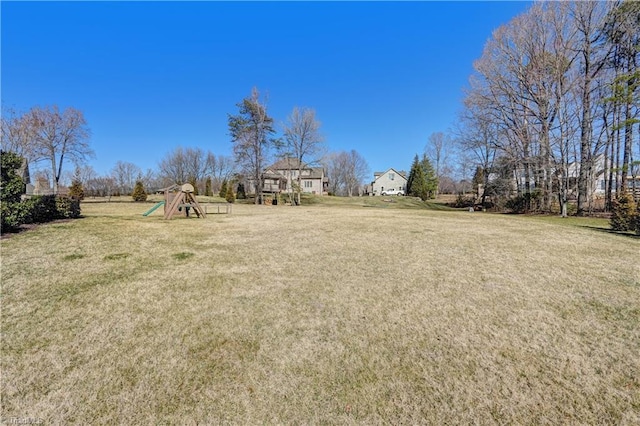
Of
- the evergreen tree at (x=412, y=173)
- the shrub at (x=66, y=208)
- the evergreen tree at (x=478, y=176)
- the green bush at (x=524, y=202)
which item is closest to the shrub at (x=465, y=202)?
the evergreen tree at (x=478, y=176)

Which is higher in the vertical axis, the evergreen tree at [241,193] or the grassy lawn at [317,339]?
the evergreen tree at [241,193]

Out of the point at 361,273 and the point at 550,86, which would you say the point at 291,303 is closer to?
the point at 361,273

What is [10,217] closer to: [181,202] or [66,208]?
[66,208]

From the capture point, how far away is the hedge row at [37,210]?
7.38 m

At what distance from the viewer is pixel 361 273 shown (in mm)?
5562

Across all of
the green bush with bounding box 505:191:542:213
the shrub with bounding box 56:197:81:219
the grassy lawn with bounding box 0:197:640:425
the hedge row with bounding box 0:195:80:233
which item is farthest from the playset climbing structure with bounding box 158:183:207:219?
the green bush with bounding box 505:191:542:213

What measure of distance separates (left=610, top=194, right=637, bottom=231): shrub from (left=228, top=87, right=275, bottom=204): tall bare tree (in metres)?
28.8

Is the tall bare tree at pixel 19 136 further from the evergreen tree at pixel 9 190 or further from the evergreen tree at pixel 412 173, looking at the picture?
the evergreen tree at pixel 412 173

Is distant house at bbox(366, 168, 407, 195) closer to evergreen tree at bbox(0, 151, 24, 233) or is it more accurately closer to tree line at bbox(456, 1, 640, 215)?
tree line at bbox(456, 1, 640, 215)

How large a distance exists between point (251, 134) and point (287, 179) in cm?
1548

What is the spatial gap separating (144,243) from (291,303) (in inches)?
230

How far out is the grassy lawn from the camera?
7.49 ft

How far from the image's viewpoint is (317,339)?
328 centimetres

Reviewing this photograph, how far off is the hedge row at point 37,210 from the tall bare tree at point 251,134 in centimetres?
2026
